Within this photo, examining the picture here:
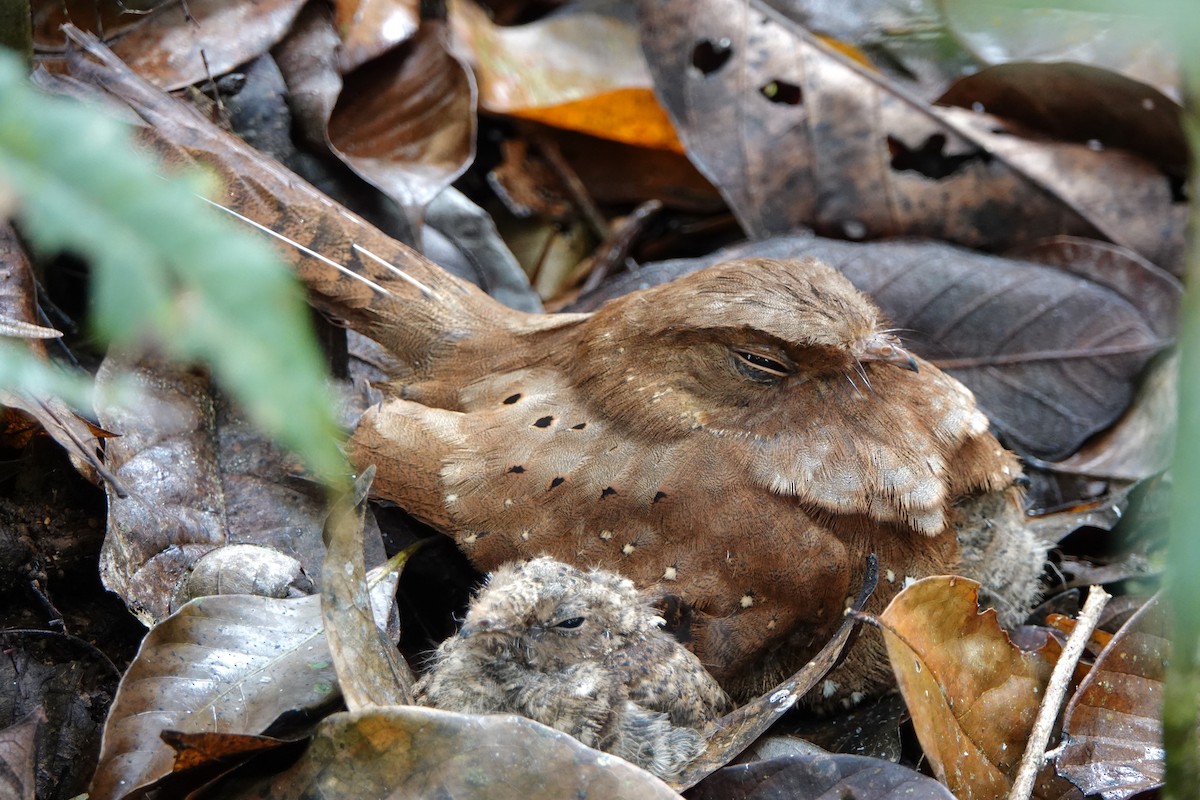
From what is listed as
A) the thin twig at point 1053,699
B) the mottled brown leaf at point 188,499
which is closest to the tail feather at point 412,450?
the mottled brown leaf at point 188,499

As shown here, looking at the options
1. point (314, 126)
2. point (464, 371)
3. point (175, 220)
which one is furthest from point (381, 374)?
point (175, 220)

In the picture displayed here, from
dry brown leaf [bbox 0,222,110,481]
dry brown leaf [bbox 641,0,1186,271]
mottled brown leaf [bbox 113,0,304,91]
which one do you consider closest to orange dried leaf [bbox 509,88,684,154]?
dry brown leaf [bbox 641,0,1186,271]

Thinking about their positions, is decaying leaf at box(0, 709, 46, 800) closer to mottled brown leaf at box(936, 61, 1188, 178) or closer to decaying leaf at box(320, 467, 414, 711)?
decaying leaf at box(320, 467, 414, 711)

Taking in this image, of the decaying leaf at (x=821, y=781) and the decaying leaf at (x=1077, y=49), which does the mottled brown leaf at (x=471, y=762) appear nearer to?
the decaying leaf at (x=821, y=781)

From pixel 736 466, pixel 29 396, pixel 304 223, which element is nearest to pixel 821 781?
pixel 736 466

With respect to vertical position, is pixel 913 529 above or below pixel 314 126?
below

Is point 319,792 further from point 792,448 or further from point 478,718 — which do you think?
point 792,448
